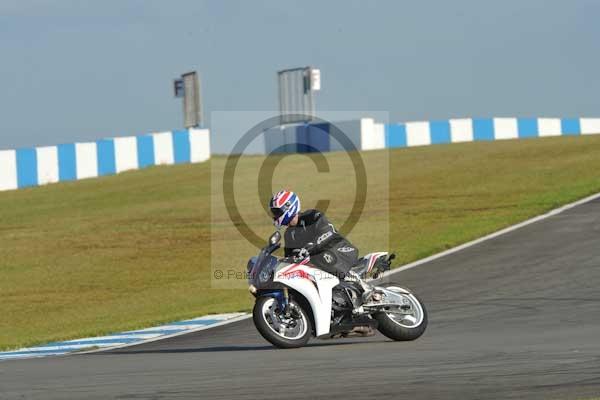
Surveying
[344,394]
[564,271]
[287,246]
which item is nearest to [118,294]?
[564,271]

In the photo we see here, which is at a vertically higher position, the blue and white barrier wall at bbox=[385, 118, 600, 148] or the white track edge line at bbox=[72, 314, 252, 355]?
the blue and white barrier wall at bbox=[385, 118, 600, 148]

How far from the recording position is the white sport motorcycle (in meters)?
11.1

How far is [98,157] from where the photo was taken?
1576 inches

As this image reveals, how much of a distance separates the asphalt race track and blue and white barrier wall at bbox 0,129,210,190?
22989 mm

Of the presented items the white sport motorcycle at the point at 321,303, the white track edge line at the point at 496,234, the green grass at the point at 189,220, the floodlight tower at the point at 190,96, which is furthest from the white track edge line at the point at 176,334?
the floodlight tower at the point at 190,96

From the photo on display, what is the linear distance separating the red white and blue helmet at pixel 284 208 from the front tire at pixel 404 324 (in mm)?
1208

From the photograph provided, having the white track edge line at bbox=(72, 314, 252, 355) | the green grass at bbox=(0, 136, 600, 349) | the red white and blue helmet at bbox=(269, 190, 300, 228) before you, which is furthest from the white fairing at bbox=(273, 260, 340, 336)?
the green grass at bbox=(0, 136, 600, 349)

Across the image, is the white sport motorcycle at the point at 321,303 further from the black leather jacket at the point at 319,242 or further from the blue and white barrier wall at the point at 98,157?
the blue and white barrier wall at the point at 98,157

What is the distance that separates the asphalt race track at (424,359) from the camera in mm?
7793

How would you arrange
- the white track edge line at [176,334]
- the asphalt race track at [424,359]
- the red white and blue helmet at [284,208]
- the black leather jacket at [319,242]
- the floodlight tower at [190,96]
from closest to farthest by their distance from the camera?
the asphalt race track at [424,359] < the red white and blue helmet at [284,208] < the black leather jacket at [319,242] < the white track edge line at [176,334] < the floodlight tower at [190,96]

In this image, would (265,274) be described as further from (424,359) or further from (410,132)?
(410,132)

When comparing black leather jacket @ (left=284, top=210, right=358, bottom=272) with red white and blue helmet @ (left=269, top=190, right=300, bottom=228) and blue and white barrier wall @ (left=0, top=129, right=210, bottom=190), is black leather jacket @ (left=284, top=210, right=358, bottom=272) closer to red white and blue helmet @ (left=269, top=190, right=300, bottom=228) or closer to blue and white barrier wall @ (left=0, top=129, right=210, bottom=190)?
red white and blue helmet @ (left=269, top=190, right=300, bottom=228)

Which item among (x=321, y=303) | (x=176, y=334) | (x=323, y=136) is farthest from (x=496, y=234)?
(x=323, y=136)

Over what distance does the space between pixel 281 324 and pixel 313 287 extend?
46cm
